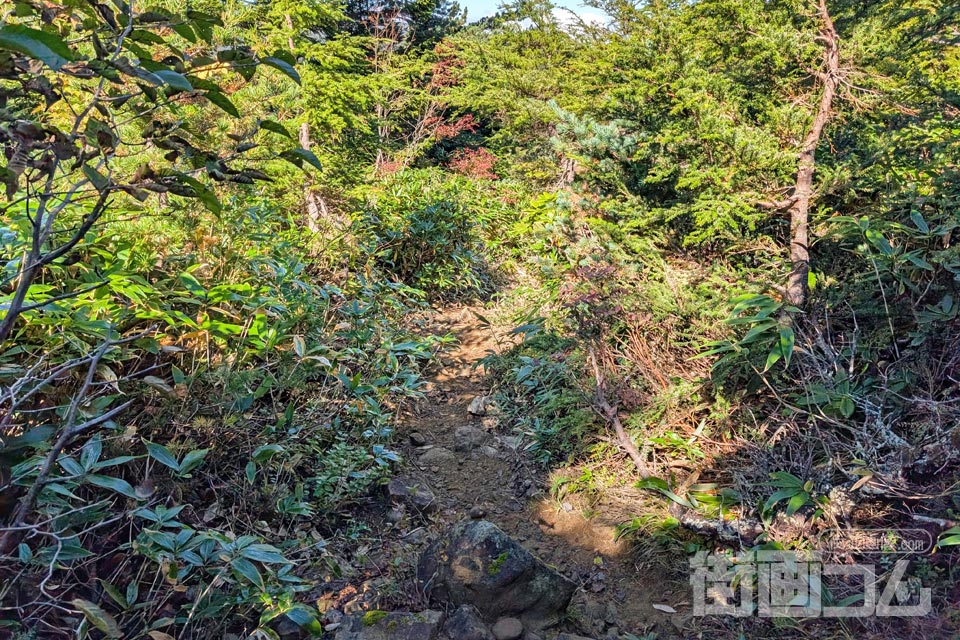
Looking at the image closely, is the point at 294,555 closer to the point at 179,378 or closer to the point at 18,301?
the point at 179,378

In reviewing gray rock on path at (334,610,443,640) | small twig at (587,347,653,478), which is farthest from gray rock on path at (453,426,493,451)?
gray rock on path at (334,610,443,640)

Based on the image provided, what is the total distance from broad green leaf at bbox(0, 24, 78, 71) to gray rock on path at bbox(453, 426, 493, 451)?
3375mm

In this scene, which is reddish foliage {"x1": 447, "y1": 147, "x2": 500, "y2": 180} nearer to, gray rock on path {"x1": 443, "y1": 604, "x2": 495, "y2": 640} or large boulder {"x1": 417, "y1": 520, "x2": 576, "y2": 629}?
large boulder {"x1": 417, "y1": 520, "x2": 576, "y2": 629}

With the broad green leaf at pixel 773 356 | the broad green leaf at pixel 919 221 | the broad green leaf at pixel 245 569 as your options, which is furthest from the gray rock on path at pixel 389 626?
the broad green leaf at pixel 919 221

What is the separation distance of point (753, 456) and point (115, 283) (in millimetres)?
3211

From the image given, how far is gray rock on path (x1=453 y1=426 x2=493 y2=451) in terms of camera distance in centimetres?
397

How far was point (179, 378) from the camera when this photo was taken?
2484 millimetres

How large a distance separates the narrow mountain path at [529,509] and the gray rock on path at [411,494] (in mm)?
71

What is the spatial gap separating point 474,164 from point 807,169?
324 inches

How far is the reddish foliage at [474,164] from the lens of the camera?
10.7m

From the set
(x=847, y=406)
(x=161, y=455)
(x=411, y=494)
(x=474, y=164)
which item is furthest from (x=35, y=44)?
(x=474, y=164)

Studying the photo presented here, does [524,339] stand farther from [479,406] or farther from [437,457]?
[437,457]

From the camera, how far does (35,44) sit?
0.82 m

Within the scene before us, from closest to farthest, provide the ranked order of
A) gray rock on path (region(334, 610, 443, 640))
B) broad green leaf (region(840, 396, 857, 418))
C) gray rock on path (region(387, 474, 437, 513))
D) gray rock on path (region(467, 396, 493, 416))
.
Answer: gray rock on path (region(334, 610, 443, 640))
broad green leaf (region(840, 396, 857, 418))
gray rock on path (region(387, 474, 437, 513))
gray rock on path (region(467, 396, 493, 416))
